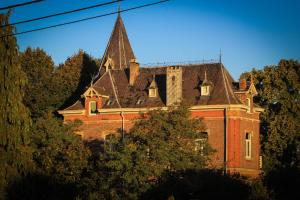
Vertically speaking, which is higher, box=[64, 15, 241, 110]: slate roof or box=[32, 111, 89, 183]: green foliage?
box=[64, 15, 241, 110]: slate roof

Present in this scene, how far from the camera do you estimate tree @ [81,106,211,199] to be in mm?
40656

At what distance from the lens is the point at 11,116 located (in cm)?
4178

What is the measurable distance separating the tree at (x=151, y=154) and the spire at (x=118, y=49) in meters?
13.9

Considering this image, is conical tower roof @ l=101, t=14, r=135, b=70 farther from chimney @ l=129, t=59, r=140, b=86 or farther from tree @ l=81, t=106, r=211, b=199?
tree @ l=81, t=106, r=211, b=199

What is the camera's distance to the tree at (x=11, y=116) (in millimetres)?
41625

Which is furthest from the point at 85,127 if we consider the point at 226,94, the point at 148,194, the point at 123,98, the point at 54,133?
the point at 148,194

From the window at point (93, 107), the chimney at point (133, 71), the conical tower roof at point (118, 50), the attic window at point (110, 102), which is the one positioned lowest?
the window at point (93, 107)

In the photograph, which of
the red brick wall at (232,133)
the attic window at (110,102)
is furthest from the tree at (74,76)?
the red brick wall at (232,133)

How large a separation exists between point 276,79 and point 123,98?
50.1ft

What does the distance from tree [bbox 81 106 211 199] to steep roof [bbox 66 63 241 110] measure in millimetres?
5124

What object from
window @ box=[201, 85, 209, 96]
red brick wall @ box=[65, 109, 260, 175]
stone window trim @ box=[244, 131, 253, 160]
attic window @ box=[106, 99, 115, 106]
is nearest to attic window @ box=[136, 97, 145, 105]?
red brick wall @ box=[65, 109, 260, 175]

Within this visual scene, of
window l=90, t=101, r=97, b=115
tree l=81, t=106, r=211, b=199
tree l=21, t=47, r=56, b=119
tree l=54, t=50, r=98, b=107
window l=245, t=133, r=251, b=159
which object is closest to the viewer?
tree l=81, t=106, r=211, b=199

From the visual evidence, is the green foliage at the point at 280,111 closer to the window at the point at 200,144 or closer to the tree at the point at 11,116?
the window at the point at 200,144

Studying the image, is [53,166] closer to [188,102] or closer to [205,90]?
[188,102]
